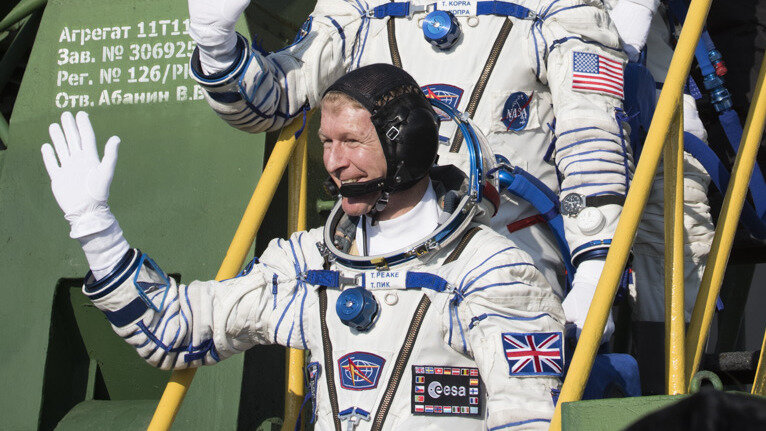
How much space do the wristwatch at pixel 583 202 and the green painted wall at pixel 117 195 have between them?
122cm

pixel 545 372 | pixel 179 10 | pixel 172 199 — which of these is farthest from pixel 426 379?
pixel 179 10

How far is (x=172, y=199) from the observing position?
4051mm

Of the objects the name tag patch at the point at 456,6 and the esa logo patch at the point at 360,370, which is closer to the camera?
the esa logo patch at the point at 360,370

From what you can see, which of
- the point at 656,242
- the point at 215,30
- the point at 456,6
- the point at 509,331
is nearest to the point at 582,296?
the point at 509,331

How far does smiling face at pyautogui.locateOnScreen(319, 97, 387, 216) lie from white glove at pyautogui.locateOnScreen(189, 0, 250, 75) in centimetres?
58

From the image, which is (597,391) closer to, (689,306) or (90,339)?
(689,306)

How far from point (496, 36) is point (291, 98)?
2.26ft

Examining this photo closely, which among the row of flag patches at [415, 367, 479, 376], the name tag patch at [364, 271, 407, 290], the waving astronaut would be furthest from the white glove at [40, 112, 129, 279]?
the row of flag patches at [415, 367, 479, 376]

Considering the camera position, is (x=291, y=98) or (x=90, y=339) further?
(x=90, y=339)

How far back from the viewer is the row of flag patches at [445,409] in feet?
8.62

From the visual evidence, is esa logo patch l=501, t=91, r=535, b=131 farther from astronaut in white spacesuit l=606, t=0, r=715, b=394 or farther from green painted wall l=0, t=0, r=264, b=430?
green painted wall l=0, t=0, r=264, b=430

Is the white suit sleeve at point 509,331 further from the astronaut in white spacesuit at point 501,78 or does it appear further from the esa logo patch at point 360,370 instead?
the astronaut in white spacesuit at point 501,78

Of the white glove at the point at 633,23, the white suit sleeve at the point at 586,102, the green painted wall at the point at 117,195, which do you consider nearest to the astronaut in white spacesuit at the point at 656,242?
the white glove at the point at 633,23

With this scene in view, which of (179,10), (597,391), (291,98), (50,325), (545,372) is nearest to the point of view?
(545,372)
